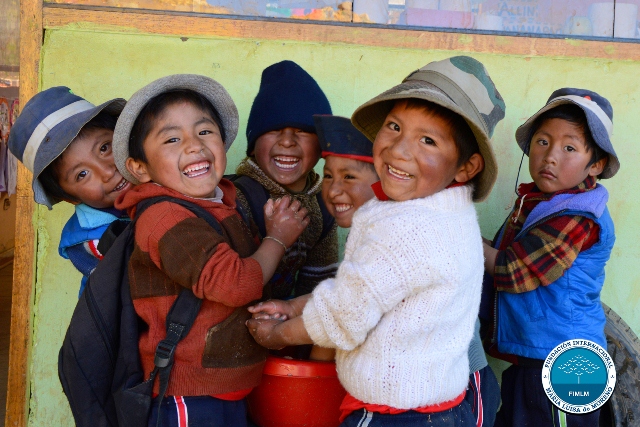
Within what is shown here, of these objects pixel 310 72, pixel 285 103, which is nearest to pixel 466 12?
pixel 310 72

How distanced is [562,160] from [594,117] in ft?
0.70

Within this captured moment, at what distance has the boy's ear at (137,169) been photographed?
85.3 inches

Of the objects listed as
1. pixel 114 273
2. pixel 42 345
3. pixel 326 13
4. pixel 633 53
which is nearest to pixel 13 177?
pixel 42 345

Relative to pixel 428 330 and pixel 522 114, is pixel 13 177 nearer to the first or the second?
pixel 522 114

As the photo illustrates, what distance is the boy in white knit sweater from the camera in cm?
173

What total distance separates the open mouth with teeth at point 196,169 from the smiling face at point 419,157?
63cm

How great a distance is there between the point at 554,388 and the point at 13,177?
709cm

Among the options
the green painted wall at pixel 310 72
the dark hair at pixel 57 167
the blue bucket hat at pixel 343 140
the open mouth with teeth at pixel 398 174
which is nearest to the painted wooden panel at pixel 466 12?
the green painted wall at pixel 310 72

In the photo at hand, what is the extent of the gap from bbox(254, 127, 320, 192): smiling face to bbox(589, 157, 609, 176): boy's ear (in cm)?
120

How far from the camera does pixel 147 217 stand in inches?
77.7

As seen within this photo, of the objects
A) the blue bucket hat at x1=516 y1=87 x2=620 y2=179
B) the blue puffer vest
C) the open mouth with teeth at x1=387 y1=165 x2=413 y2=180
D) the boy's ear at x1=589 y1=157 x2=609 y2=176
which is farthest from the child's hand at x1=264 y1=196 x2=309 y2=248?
the boy's ear at x1=589 y1=157 x2=609 y2=176

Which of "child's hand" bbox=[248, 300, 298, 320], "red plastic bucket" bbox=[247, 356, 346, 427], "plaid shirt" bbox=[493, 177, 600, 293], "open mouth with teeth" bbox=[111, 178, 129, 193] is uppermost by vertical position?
"open mouth with teeth" bbox=[111, 178, 129, 193]

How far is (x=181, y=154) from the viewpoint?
6.84ft

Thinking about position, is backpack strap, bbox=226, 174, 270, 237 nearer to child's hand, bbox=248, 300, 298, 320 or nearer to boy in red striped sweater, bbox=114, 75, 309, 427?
boy in red striped sweater, bbox=114, 75, 309, 427
